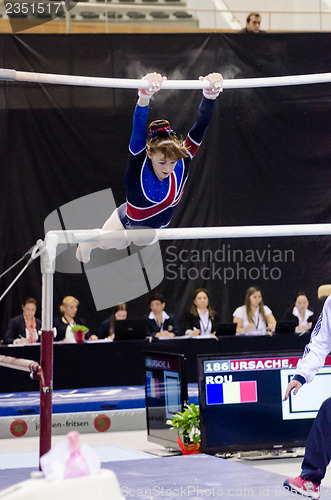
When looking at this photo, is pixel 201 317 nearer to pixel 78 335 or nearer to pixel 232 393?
pixel 78 335

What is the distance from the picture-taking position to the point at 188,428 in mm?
5992

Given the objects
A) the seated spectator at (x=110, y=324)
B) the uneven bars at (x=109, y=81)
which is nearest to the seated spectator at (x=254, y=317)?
the seated spectator at (x=110, y=324)

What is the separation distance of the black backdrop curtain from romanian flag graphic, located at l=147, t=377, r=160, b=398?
3.81 m

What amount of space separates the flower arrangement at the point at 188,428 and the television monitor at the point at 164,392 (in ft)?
0.45

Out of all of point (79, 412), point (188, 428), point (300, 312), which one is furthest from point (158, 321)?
point (188, 428)

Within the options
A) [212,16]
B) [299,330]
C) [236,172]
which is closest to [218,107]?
[236,172]

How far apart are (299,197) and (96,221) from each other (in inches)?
116

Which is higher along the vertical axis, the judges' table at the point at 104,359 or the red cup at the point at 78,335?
the red cup at the point at 78,335

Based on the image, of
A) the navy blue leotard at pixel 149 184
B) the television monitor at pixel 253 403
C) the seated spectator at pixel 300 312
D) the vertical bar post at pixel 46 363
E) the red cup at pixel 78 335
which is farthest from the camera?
the seated spectator at pixel 300 312

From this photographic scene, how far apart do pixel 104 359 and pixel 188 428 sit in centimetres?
239

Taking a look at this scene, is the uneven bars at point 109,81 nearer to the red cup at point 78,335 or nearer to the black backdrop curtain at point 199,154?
the red cup at point 78,335

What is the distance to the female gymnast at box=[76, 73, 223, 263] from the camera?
4234mm

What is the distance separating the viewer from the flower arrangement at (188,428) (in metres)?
5.96

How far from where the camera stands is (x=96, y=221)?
1031 centimetres
